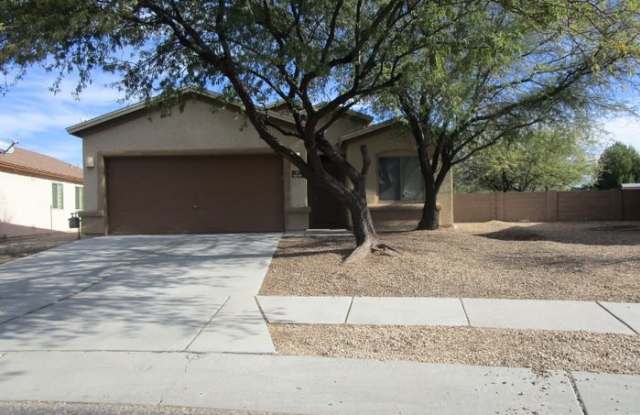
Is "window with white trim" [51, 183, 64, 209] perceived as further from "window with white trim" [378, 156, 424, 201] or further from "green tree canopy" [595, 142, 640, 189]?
"green tree canopy" [595, 142, 640, 189]

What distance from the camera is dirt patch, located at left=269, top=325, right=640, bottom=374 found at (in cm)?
573

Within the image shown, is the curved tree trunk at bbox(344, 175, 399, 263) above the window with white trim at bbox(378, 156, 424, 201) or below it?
below

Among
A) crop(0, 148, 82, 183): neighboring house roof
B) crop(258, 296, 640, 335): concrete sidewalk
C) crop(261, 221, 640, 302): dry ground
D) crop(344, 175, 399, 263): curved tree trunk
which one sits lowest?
crop(258, 296, 640, 335): concrete sidewalk

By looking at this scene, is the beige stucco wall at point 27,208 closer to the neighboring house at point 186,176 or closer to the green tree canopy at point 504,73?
the neighboring house at point 186,176

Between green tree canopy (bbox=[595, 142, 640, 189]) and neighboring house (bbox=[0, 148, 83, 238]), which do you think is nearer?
Result: neighboring house (bbox=[0, 148, 83, 238])

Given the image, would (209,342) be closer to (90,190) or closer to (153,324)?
(153,324)

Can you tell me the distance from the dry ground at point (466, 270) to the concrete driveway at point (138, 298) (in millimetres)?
856

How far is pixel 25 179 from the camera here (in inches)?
906

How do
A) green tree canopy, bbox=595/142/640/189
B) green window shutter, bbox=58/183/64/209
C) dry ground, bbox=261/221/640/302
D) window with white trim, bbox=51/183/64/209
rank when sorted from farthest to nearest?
green tree canopy, bbox=595/142/640/189
green window shutter, bbox=58/183/64/209
window with white trim, bbox=51/183/64/209
dry ground, bbox=261/221/640/302

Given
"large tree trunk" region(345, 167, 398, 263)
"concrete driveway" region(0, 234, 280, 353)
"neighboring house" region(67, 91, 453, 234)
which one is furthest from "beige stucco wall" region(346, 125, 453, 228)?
"large tree trunk" region(345, 167, 398, 263)

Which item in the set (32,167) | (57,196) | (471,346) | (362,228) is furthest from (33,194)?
(471,346)

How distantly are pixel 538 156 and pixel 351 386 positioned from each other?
29.4 metres

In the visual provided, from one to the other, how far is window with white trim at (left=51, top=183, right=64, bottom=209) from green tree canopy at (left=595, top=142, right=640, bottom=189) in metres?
→ 34.4

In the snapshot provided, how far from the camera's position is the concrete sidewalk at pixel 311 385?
4.84 metres
